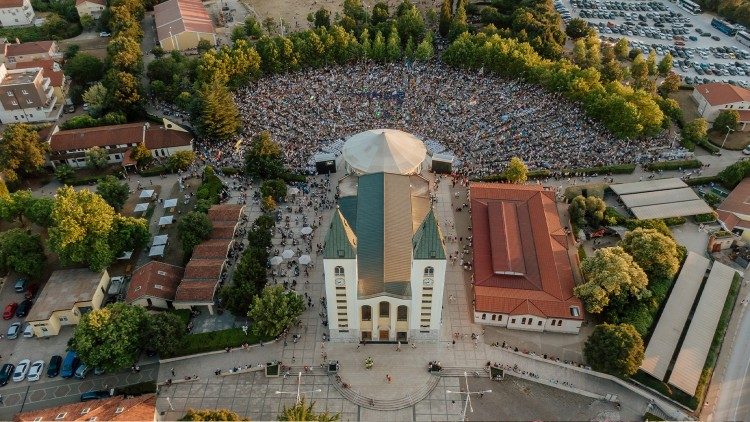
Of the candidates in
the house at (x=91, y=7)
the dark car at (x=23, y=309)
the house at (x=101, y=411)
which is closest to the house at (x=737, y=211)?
the house at (x=101, y=411)

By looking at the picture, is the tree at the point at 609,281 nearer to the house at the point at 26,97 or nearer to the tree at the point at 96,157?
the tree at the point at 96,157

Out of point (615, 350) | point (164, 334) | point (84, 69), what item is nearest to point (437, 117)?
point (615, 350)

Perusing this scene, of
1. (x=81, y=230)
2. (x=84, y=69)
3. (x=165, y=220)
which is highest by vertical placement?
(x=81, y=230)

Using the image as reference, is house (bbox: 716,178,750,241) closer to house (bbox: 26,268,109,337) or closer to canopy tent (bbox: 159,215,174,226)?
canopy tent (bbox: 159,215,174,226)

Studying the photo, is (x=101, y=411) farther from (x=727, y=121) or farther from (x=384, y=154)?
(x=727, y=121)

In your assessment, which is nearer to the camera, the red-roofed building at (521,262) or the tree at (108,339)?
the tree at (108,339)

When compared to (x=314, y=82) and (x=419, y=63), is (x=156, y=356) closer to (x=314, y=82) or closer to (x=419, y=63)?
(x=314, y=82)
